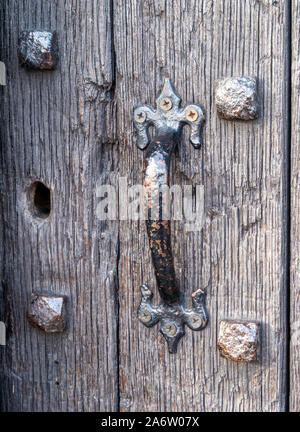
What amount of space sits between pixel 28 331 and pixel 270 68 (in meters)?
0.66

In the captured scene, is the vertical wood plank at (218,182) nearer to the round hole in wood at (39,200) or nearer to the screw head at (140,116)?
the screw head at (140,116)

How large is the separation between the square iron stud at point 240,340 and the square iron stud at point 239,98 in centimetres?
35

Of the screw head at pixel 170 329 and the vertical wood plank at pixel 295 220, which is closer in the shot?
the vertical wood plank at pixel 295 220

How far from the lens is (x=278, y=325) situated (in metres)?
0.94

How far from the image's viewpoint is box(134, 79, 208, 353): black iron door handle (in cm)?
89

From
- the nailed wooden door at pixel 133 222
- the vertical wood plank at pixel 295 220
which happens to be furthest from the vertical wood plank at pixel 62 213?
the vertical wood plank at pixel 295 220

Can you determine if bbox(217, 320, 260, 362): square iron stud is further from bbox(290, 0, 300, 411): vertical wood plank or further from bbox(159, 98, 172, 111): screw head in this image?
bbox(159, 98, 172, 111): screw head

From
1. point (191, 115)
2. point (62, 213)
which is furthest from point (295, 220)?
point (62, 213)

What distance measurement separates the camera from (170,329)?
100cm

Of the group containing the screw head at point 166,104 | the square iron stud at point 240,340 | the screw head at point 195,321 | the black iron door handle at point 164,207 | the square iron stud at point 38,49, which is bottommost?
the square iron stud at point 240,340

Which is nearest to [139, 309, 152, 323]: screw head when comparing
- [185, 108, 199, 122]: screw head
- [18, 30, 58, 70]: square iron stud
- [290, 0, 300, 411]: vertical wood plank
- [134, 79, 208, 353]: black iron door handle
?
[134, 79, 208, 353]: black iron door handle

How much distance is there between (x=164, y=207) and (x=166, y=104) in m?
0.19

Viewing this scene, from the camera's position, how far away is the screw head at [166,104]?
952 millimetres

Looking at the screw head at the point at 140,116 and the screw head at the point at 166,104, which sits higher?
the screw head at the point at 166,104
